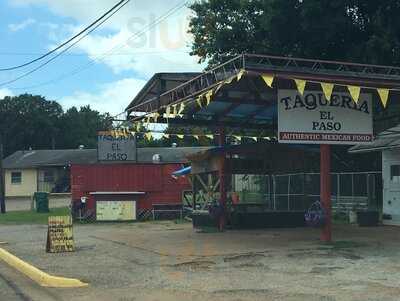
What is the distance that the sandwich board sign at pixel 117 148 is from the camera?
36750 mm

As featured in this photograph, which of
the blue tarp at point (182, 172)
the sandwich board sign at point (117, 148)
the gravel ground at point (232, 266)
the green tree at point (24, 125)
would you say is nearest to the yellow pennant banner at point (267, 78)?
the gravel ground at point (232, 266)

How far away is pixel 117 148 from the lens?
37094 millimetres

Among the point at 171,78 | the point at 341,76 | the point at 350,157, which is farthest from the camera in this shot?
the point at 350,157

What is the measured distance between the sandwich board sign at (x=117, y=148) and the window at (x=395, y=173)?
17.1 m

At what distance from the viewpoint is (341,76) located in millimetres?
15539

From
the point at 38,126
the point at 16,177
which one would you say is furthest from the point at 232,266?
the point at 38,126

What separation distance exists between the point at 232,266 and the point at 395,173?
12.2 metres

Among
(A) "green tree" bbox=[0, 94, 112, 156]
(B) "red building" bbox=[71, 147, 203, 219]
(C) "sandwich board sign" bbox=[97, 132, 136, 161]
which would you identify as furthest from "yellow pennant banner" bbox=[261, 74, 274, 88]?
(A) "green tree" bbox=[0, 94, 112, 156]

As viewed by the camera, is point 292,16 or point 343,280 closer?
point 343,280

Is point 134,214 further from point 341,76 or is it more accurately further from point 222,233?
point 341,76

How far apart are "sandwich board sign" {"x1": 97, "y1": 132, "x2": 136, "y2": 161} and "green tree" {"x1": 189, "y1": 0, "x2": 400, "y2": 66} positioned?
8.51 m

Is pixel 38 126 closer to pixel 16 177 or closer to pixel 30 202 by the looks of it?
pixel 16 177

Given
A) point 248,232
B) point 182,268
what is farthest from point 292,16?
point 182,268

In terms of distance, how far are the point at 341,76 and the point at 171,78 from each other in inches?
240
